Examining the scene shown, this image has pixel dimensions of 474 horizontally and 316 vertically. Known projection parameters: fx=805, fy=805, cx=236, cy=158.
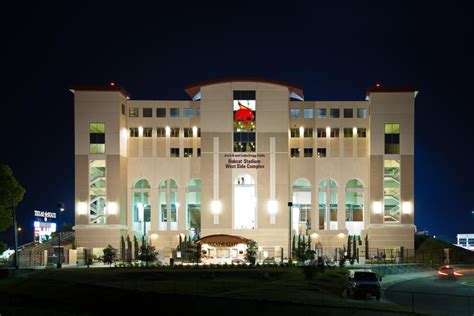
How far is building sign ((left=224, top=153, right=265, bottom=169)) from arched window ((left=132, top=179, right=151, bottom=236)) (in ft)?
37.1

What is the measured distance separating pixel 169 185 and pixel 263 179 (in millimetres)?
12374

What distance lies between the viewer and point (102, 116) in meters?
99.2

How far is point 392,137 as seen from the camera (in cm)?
10006

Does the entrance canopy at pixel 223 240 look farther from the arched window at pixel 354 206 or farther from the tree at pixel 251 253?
the arched window at pixel 354 206

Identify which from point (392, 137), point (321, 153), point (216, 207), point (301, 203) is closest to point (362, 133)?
point (392, 137)

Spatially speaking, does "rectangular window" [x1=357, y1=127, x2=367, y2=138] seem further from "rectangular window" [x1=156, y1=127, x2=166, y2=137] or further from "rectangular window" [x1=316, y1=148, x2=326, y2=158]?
"rectangular window" [x1=156, y1=127, x2=166, y2=137]

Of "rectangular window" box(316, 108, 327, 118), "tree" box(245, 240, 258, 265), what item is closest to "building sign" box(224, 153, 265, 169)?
"rectangular window" box(316, 108, 327, 118)

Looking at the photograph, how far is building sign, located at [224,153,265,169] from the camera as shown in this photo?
100m

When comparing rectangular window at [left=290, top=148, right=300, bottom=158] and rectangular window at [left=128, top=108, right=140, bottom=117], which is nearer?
rectangular window at [left=290, top=148, right=300, bottom=158]

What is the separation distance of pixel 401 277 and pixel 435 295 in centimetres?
2328

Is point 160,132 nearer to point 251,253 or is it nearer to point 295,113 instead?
point 295,113

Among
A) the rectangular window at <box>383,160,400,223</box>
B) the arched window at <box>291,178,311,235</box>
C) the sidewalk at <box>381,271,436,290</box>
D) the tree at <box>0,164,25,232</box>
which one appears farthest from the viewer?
the arched window at <box>291,178,311,235</box>

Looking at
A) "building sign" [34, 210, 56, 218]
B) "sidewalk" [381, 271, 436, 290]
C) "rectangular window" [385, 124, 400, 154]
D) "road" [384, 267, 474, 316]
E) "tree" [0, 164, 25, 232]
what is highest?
"rectangular window" [385, 124, 400, 154]

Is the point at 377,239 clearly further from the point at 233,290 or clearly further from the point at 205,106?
the point at 233,290
